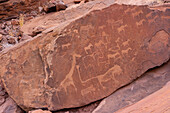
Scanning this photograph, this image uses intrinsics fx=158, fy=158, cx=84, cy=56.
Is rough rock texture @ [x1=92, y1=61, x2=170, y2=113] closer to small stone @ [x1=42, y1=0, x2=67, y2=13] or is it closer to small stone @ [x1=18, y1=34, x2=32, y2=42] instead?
small stone @ [x1=18, y1=34, x2=32, y2=42]

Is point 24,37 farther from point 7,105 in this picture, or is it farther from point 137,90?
point 137,90

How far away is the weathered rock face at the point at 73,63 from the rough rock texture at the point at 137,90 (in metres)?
0.10

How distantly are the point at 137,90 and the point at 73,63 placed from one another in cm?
85

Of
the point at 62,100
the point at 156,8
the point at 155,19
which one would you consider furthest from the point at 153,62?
the point at 62,100

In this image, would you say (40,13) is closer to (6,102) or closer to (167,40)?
(6,102)

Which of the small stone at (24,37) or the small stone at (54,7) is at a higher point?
the small stone at (54,7)

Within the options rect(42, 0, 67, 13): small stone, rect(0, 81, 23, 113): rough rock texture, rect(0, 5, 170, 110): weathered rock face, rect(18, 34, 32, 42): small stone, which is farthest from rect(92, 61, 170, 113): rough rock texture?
rect(42, 0, 67, 13): small stone

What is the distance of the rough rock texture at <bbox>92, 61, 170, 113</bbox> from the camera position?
1.79 meters

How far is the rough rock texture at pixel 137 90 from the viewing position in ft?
5.86

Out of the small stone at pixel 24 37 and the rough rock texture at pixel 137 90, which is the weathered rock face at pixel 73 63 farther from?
the small stone at pixel 24 37

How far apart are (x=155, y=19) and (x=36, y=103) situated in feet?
6.00

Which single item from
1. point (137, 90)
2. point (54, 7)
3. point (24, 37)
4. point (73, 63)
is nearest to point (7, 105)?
point (73, 63)

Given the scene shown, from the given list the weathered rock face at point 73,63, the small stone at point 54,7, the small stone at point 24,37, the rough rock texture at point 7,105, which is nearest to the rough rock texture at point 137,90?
the weathered rock face at point 73,63

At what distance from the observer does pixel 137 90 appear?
1.92 m
